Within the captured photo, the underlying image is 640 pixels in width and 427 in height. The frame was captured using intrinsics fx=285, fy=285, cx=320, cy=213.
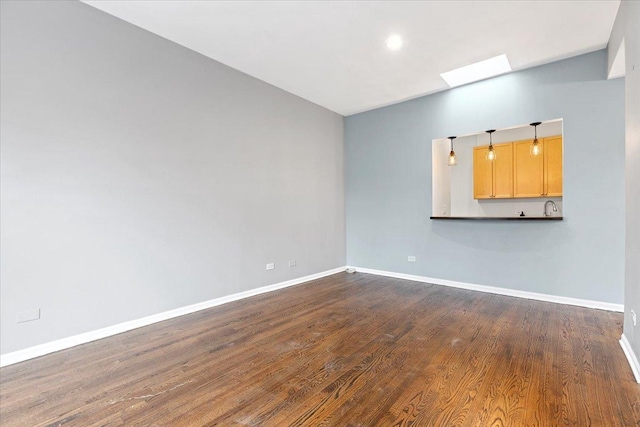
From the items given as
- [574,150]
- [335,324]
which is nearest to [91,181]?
[335,324]

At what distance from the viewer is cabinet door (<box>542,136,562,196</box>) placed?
15.4ft

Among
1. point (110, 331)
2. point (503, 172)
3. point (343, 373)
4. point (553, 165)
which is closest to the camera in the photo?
point (343, 373)

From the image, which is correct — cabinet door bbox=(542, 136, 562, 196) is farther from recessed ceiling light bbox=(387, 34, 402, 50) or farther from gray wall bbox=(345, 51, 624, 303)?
recessed ceiling light bbox=(387, 34, 402, 50)

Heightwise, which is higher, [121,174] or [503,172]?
[503,172]

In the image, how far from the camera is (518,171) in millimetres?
5102

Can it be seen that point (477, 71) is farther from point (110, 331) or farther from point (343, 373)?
point (110, 331)

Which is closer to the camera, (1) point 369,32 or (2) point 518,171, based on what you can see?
(1) point 369,32

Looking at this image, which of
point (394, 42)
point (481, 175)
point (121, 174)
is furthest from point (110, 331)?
point (481, 175)

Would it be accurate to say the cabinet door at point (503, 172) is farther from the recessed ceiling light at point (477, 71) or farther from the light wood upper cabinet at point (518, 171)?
the recessed ceiling light at point (477, 71)

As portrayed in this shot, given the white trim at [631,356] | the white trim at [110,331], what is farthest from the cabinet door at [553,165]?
the white trim at [110,331]

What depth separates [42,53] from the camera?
2.42 metres

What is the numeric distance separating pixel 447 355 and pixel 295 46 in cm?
347

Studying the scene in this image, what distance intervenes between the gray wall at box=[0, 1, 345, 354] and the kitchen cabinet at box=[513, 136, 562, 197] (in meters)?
4.22

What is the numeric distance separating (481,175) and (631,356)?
13.1ft
